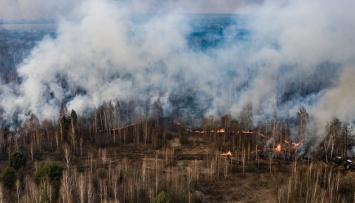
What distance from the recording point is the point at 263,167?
70.6 meters

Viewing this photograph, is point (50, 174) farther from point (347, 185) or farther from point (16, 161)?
point (347, 185)

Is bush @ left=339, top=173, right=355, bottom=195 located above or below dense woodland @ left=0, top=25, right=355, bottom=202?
below

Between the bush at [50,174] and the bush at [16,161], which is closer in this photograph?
the bush at [50,174]

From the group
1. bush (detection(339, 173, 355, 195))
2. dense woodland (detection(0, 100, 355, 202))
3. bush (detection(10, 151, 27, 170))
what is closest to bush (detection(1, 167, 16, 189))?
dense woodland (detection(0, 100, 355, 202))

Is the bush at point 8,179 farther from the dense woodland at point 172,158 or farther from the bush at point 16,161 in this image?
the bush at point 16,161

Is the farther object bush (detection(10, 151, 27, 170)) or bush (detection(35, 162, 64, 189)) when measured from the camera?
bush (detection(10, 151, 27, 170))

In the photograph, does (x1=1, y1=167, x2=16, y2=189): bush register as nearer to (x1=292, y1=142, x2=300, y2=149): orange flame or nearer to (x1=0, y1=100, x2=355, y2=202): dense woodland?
(x1=0, y1=100, x2=355, y2=202): dense woodland

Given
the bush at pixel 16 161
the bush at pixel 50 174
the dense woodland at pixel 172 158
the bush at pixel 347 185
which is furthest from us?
the bush at pixel 16 161

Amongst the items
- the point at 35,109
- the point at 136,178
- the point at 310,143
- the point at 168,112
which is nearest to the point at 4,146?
the point at 35,109

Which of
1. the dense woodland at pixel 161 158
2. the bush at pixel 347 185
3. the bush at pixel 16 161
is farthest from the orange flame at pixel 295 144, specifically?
the bush at pixel 16 161

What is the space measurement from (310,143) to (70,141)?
4934 cm

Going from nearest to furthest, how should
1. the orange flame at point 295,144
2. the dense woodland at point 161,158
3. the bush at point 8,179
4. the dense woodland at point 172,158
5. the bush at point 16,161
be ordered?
1. the dense woodland at point 161,158
2. the dense woodland at point 172,158
3. the bush at point 8,179
4. the bush at point 16,161
5. the orange flame at point 295,144

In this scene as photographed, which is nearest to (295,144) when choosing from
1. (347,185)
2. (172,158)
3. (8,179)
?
(347,185)

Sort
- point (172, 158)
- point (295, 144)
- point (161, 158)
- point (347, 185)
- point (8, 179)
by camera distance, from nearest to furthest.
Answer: point (8, 179) < point (347, 185) < point (172, 158) < point (161, 158) < point (295, 144)
